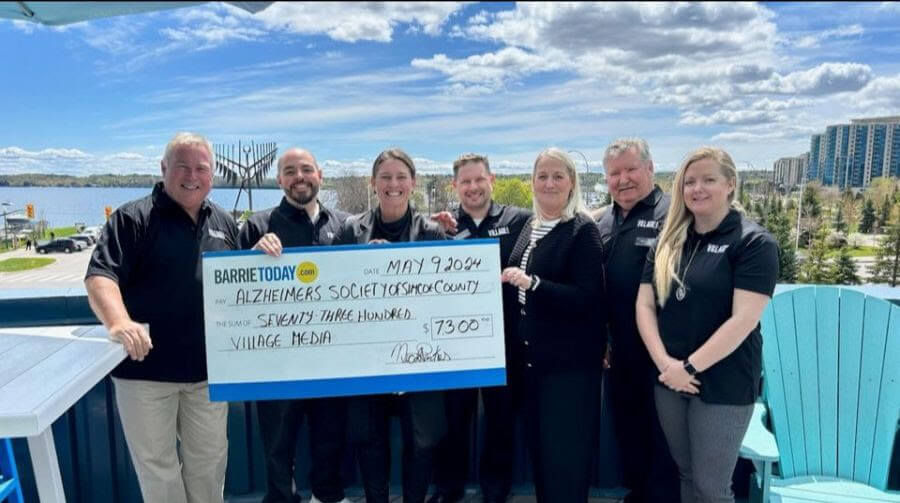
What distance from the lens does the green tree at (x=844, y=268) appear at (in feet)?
143

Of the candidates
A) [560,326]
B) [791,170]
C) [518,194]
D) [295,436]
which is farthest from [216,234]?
[791,170]

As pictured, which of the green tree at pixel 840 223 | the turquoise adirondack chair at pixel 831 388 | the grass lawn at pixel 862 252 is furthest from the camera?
the grass lawn at pixel 862 252

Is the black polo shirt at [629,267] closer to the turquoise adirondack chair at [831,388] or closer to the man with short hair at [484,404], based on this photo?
the man with short hair at [484,404]

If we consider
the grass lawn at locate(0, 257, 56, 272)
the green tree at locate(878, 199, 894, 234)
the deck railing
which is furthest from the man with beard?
the grass lawn at locate(0, 257, 56, 272)

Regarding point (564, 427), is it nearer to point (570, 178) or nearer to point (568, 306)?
point (568, 306)

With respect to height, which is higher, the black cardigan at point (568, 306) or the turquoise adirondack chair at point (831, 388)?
the black cardigan at point (568, 306)

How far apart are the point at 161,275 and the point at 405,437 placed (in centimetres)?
124

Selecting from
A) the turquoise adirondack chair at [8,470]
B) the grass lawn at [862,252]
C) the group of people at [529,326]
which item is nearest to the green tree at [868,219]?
the grass lawn at [862,252]

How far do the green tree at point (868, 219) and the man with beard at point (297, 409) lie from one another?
51431 millimetres

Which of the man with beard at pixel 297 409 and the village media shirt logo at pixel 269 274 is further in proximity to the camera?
the man with beard at pixel 297 409

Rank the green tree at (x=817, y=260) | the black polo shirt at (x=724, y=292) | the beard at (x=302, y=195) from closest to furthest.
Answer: the black polo shirt at (x=724, y=292) < the beard at (x=302, y=195) < the green tree at (x=817, y=260)

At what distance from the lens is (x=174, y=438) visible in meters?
2.36

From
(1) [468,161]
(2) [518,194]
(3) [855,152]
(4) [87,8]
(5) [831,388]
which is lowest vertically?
(5) [831,388]

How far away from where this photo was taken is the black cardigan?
2.25 meters
